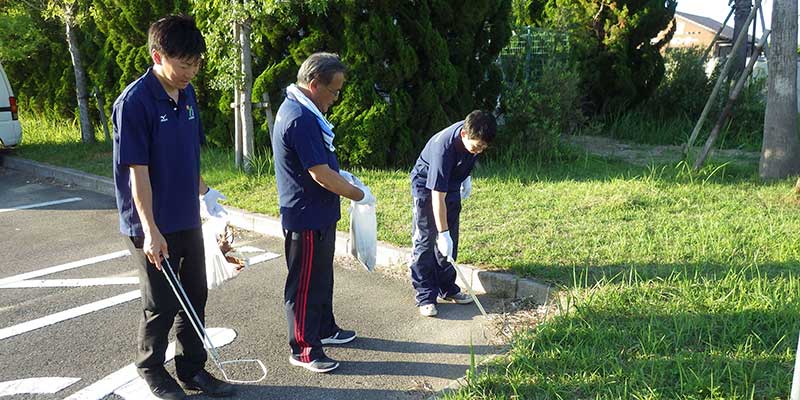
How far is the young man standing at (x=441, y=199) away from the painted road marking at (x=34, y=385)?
218cm

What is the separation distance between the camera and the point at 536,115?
8703 mm

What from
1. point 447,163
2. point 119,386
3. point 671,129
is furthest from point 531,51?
point 119,386

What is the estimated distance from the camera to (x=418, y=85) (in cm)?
835

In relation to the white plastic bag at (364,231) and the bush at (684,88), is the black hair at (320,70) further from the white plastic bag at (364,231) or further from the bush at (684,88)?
the bush at (684,88)

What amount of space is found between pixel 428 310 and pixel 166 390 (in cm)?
181

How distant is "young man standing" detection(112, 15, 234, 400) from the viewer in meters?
2.87

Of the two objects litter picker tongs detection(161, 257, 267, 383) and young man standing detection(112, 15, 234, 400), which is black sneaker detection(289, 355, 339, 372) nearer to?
litter picker tongs detection(161, 257, 267, 383)

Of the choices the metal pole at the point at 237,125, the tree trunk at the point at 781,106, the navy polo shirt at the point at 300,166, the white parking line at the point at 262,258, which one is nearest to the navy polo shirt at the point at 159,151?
the navy polo shirt at the point at 300,166

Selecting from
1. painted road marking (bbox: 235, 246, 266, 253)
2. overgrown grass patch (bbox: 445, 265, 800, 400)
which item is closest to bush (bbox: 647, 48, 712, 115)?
overgrown grass patch (bbox: 445, 265, 800, 400)

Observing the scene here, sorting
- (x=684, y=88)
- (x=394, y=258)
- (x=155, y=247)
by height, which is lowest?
(x=394, y=258)

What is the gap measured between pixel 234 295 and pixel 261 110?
4.26 m

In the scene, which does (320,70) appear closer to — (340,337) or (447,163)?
(447,163)

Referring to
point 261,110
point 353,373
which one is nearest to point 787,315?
point 353,373

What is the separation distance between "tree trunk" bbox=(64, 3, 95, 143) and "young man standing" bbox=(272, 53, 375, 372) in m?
7.89
